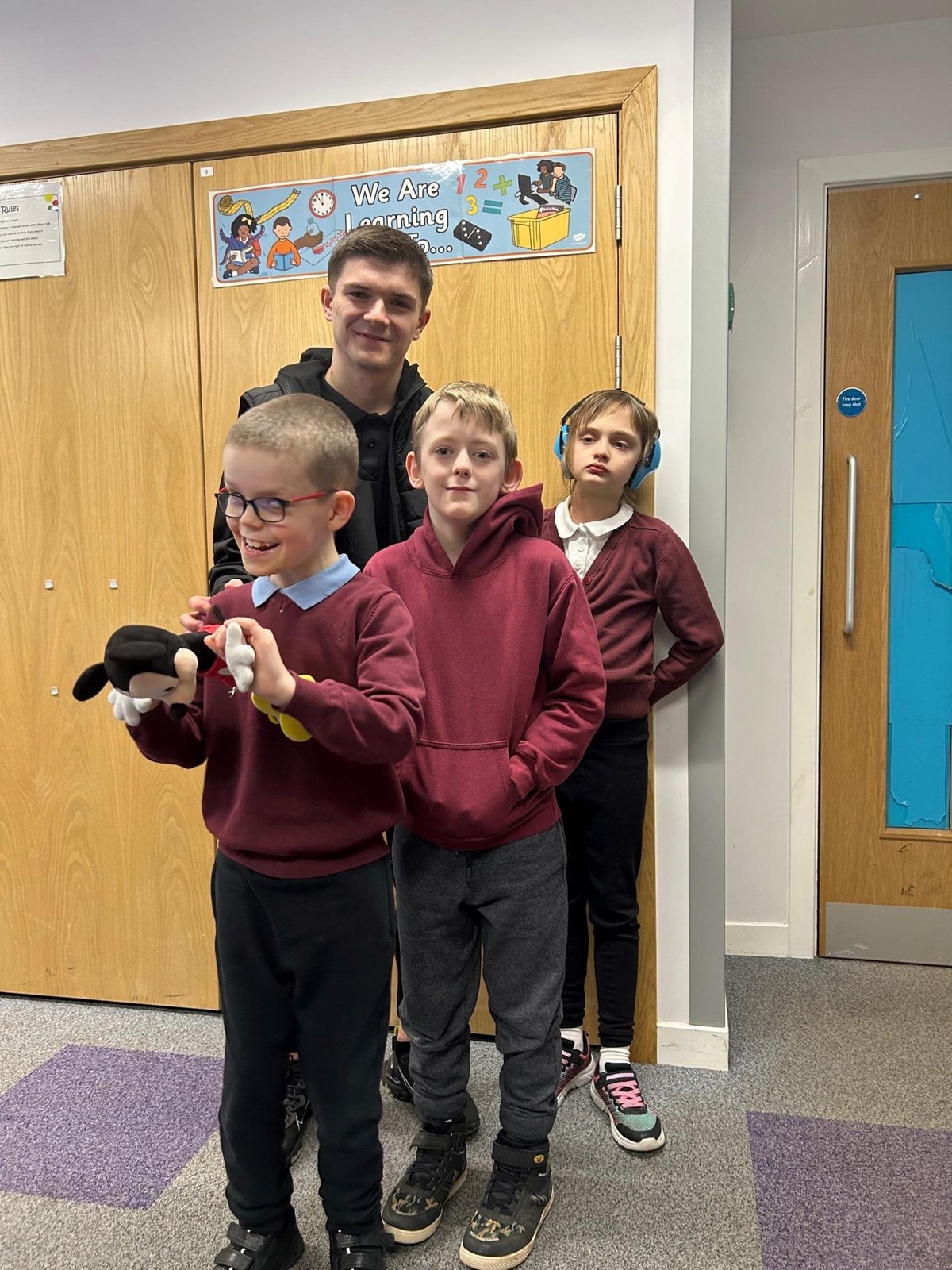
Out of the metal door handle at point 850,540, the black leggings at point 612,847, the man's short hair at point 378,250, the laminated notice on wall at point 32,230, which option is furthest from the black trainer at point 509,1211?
the laminated notice on wall at point 32,230

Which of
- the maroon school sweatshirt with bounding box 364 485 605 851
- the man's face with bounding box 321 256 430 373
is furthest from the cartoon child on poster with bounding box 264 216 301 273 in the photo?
the maroon school sweatshirt with bounding box 364 485 605 851

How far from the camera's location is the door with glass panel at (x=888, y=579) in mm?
2320

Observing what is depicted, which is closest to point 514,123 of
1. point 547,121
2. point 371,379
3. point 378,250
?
point 547,121

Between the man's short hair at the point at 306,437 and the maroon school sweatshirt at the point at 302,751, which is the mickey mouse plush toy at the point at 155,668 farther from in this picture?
the man's short hair at the point at 306,437

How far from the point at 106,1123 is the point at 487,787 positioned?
1073 millimetres

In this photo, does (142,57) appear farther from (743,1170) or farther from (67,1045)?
(743,1170)

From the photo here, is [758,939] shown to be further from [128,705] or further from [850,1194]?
[128,705]

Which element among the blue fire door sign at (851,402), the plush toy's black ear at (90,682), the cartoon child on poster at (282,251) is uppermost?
the cartoon child on poster at (282,251)

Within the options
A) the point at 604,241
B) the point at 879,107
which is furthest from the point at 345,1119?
the point at 879,107

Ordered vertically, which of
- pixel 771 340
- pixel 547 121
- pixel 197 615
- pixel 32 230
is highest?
pixel 547 121

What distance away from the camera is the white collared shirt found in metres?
1.82

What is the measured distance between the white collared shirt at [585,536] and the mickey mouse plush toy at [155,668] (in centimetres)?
96

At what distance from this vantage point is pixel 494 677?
134cm

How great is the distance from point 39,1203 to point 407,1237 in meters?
0.63
